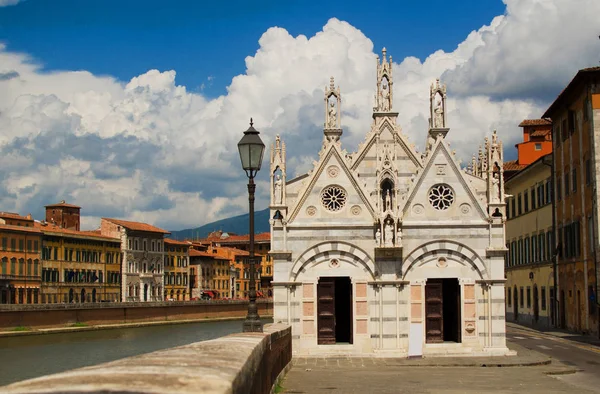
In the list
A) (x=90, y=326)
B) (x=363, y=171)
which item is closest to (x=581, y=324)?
(x=363, y=171)

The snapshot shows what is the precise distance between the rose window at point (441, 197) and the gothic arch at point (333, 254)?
303cm

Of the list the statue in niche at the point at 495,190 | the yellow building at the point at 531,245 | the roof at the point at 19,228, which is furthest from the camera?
the roof at the point at 19,228

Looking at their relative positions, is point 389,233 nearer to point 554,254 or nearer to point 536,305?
point 554,254

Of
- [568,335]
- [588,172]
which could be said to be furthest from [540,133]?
[568,335]

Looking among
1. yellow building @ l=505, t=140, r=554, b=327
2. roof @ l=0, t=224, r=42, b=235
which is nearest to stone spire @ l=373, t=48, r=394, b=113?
yellow building @ l=505, t=140, r=554, b=327

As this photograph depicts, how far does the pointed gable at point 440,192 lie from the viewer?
31.0 metres

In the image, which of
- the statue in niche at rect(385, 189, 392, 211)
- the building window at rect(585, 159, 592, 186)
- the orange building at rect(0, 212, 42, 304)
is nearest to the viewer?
the statue in niche at rect(385, 189, 392, 211)

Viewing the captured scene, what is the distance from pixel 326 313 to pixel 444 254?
448 cm

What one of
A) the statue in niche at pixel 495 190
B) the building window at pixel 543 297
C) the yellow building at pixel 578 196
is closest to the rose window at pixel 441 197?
the statue in niche at pixel 495 190

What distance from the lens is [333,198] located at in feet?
102

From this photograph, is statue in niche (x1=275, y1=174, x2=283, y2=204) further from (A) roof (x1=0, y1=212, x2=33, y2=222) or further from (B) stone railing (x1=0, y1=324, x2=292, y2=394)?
(A) roof (x1=0, y1=212, x2=33, y2=222)

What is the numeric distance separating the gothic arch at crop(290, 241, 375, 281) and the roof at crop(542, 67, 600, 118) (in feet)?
61.5

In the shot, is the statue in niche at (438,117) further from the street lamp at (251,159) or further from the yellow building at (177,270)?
the yellow building at (177,270)

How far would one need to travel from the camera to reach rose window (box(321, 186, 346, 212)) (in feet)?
102
